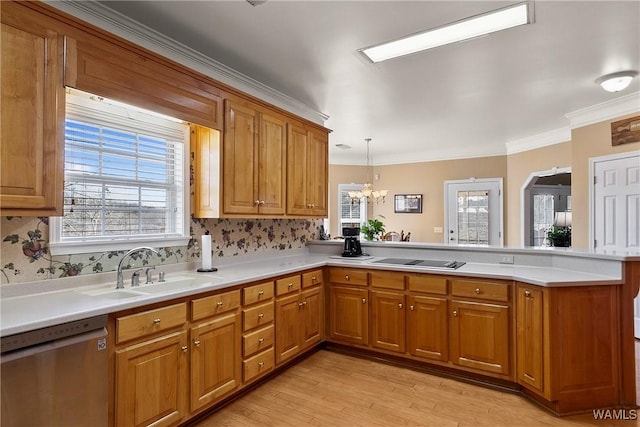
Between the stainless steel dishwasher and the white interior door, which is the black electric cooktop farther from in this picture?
the stainless steel dishwasher

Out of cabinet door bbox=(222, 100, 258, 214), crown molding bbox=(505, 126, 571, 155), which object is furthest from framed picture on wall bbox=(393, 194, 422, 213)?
cabinet door bbox=(222, 100, 258, 214)

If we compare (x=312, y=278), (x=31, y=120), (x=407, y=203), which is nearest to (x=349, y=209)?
(x=407, y=203)

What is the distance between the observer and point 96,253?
2291mm

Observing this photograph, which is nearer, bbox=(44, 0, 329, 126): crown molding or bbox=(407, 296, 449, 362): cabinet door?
bbox=(44, 0, 329, 126): crown molding

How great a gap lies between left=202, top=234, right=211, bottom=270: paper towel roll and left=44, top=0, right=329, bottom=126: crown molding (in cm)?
135

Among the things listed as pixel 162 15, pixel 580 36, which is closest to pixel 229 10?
pixel 162 15

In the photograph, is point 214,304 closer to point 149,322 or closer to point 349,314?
point 149,322

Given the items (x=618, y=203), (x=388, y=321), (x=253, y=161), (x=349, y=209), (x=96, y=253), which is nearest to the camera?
(x=96, y=253)

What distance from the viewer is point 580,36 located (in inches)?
101

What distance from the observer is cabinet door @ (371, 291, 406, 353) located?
3.13 m

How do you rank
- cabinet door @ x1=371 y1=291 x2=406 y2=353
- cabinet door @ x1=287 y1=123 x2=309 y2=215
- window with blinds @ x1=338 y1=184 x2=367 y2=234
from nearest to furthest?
1. cabinet door @ x1=371 y1=291 x2=406 y2=353
2. cabinet door @ x1=287 y1=123 x2=309 y2=215
3. window with blinds @ x1=338 y1=184 x2=367 y2=234

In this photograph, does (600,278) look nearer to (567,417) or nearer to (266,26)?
(567,417)

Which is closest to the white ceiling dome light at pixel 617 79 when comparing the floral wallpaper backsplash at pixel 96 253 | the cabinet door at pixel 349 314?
the cabinet door at pixel 349 314

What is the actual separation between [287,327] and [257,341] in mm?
403
